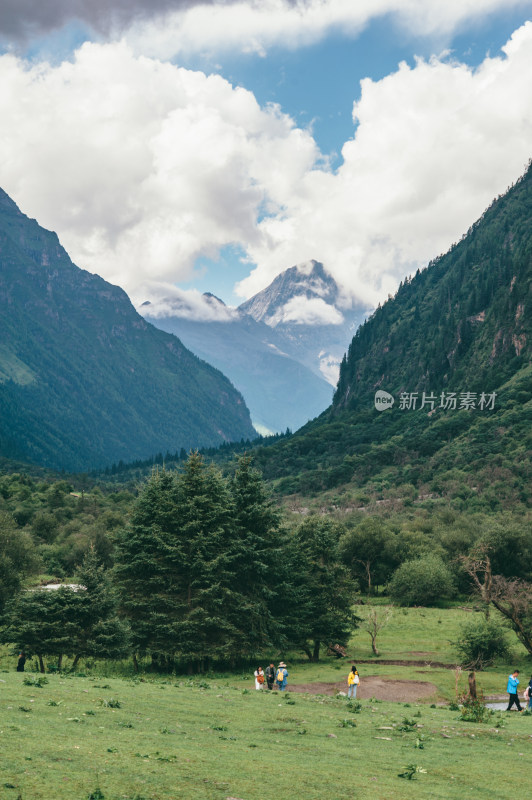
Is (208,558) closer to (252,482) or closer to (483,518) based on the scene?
(252,482)

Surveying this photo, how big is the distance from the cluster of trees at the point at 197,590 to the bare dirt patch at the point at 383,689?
7078 millimetres

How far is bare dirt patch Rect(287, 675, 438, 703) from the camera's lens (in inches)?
2071

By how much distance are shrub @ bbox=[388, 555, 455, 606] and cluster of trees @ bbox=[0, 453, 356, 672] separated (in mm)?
40343

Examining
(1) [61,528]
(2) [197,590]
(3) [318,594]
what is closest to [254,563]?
(2) [197,590]

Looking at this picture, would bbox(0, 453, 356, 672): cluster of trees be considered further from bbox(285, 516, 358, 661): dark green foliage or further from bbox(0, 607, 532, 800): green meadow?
bbox(0, 607, 532, 800): green meadow

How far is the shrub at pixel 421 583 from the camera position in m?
107

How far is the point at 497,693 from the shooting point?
187ft

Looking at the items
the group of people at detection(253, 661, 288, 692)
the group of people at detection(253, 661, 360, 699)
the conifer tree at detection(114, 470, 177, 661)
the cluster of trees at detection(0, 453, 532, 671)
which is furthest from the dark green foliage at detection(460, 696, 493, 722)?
the conifer tree at detection(114, 470, 177, 661)

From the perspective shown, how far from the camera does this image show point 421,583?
107m

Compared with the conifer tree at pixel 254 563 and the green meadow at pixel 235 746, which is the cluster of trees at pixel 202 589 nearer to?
the conifer tree at pixel 254 563

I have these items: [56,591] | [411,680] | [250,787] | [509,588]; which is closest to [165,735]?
[250,787]

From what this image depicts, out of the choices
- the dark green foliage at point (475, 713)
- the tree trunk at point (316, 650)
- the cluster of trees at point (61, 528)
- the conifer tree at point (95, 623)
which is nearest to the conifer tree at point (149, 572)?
the conifer tree at point (95, 623)

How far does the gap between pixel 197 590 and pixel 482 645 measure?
30.6 metres

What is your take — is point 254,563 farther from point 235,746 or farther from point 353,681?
point 235,746
